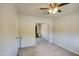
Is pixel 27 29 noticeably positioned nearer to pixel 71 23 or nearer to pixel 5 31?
pixel 71 23

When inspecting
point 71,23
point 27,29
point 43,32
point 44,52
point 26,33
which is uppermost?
point 71,23

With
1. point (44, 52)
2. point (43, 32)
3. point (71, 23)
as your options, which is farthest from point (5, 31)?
point (43, 32)

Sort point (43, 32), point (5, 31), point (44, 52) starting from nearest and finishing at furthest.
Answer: point (5, 31) → point (44, 52) → point (43, 32)

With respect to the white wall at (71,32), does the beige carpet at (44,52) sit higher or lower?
lower

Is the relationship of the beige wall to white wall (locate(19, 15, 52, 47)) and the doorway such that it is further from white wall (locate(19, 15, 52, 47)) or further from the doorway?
the doorway

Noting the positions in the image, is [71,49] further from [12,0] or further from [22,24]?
[12,0]

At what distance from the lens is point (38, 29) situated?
1212 cm

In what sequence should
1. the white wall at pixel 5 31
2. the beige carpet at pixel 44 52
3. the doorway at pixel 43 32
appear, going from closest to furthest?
the white wall at pixel 5 31 → the beige carpet at pixel 44 52 → the doorway at pixel 43 32

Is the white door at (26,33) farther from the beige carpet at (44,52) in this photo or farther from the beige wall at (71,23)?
the beige wall at (71,23)

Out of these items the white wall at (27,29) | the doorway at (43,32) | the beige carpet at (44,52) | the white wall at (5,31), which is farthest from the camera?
the doorway at (43,32)

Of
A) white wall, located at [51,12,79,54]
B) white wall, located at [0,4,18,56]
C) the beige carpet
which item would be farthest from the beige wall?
white wall, located at [0,4,18,56]

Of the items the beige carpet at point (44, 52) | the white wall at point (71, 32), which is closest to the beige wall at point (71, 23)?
the white wall at point (71, 32)

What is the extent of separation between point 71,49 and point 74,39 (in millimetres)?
653

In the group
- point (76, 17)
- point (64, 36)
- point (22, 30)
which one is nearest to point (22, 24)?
point (22, 30)
